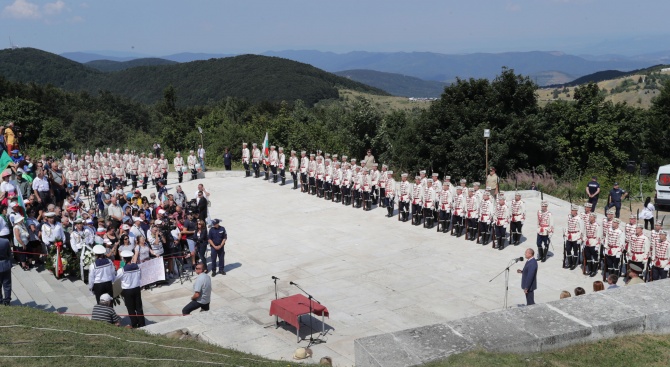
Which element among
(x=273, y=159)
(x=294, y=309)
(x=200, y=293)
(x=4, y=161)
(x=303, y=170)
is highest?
(x=4, y=161)

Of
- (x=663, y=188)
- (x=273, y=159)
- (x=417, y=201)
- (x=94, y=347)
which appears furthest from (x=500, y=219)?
(x=273, y=159)

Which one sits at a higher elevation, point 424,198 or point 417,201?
point 424,198

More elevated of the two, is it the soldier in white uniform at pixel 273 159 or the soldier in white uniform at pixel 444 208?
the soldier in white uniform at pixel 273 159

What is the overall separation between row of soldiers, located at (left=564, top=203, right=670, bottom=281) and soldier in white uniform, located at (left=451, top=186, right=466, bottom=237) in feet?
10.4

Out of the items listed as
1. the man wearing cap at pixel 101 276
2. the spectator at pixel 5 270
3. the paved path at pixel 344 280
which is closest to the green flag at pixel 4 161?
the paved path at pixel 344 280

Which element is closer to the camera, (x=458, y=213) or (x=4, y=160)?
(x=458, y=213)

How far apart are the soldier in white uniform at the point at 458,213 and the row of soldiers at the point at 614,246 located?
10.4 ft

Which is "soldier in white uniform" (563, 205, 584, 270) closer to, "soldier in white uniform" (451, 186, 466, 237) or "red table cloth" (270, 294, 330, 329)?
"soldier in white uniform" (451, 186, 466, 237)

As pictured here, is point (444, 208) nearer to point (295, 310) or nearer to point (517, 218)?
point (517, 218)

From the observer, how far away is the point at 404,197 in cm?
1884

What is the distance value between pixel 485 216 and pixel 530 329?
30.2 feet

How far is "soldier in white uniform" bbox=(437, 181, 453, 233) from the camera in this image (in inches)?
686

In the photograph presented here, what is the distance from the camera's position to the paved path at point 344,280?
34.9ft

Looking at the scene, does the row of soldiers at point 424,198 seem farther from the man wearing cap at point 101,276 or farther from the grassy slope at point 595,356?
the man wearing cap at point 101,276
